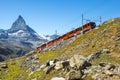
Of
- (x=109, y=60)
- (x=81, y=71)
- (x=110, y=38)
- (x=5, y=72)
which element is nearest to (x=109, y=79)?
(x=81, y=71)

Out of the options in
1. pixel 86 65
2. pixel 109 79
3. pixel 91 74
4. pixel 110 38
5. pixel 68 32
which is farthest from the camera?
pixel 68 32

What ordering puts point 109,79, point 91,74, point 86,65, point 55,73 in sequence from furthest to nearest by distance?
point 55,73 < point 86,65 < point 91,74 < point 109,79

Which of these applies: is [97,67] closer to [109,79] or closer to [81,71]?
[81,71]

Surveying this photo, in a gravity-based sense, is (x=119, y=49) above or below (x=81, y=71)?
above

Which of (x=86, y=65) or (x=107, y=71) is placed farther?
(x=86, y=65)

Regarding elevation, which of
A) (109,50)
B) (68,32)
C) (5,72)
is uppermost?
(68,32)

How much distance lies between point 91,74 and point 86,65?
126 inches

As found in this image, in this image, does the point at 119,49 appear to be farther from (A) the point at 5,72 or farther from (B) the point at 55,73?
(A) the point at 5,72

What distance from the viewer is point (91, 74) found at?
30.4 metres

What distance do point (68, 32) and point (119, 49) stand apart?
49.5 meters

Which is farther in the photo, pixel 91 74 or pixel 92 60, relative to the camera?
pixel 92 60

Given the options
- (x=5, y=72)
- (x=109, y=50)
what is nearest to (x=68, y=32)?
(x=5, y=72)

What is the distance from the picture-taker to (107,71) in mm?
28844

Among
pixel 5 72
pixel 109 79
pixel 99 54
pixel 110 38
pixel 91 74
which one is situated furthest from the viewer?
pixel 5 72
